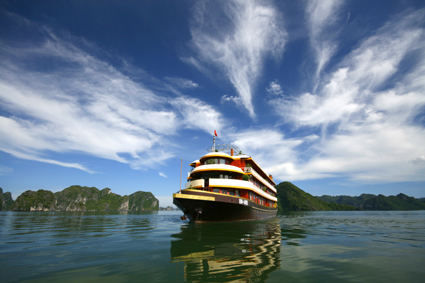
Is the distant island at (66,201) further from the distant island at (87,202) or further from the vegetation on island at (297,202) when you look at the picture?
the vegetation on island at (297,202)

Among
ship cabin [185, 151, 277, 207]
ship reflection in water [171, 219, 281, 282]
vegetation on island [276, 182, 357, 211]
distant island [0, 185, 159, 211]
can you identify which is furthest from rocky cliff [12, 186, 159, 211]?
ship reflection in water [171, 219, 281, 282]

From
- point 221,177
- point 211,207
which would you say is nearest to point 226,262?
point 211,207

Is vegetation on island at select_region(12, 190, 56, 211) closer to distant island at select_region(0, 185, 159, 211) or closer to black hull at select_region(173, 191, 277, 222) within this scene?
distant island at select_region(0, 185, 159, 211)

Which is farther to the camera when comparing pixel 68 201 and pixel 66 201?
pixel 68 201

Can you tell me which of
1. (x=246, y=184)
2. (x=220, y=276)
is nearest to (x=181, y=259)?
(x=220, y=276)

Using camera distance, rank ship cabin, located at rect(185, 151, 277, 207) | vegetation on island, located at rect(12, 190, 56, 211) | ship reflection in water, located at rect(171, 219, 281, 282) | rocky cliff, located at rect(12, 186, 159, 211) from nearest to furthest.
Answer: ship reflection in water, located at rect(171, 219, 281, 282) < ship cabin, located at rect(185, 151, 277, 207) < vegetation on island, located at rect(12, 190, 56, 211) < rocky cliff, located at rect(12, 186, 159, 211)

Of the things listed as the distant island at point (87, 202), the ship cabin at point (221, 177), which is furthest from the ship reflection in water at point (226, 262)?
the distant island at point (87, 202)

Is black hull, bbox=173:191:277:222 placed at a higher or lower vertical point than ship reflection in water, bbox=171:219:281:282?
higher

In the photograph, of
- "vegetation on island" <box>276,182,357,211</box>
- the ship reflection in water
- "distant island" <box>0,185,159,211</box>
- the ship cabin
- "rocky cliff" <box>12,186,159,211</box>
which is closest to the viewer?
the ship reflection in water

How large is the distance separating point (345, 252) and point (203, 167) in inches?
575

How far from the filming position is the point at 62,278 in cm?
428

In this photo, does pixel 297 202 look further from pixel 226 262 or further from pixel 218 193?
pixel 226 262

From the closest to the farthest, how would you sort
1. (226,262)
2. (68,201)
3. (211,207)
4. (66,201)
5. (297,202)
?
(226,262), (211,207), (66,201), (68,201), (297,202)

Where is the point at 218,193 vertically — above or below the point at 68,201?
above
